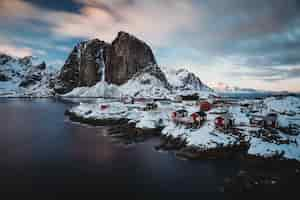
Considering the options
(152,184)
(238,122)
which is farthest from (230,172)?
(238,122)

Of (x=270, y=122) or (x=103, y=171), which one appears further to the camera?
(x=270, y=122)

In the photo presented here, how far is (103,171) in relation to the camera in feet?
79.7

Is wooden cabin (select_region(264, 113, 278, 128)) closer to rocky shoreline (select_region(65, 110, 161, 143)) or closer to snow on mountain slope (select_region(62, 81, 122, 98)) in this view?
rocky shoreline (select_region(65, 110, 161, 143))

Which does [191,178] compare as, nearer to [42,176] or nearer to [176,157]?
[176,157]

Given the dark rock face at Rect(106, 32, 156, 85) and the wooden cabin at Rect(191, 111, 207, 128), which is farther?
the dark rock face at Rect(106, 32, 156, 85)

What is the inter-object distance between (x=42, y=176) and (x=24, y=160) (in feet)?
23.3

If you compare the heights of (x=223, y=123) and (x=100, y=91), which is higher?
(x=100, y=91)

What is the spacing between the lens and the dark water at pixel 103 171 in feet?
64.4

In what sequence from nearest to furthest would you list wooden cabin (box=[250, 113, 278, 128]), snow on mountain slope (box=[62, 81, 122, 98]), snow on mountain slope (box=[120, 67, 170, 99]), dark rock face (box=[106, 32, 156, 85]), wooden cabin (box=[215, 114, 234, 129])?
wooden cabin (box=[250, 113, 278, 128])
wooden cabin (box=[215, 114, 234, 129])
snow on mountain slope (box=[120, 67, 170, 99])
snow on mountain slope (box=[62, 81, 122, 98])
dark rock face (box=[106, 32, 156, 85])

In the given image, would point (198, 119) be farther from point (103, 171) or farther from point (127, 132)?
point (103, 171)

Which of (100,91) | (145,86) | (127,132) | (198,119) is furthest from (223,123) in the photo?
(100,91)

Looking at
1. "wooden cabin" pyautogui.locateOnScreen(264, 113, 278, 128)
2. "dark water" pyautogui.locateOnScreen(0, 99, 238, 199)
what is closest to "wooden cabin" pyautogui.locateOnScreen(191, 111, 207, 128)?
"dark water" pyautogui.locateOnScreen(0, 99, 238, 199)

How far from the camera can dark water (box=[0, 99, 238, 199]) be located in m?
19.6

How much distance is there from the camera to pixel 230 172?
24172 millimetres
